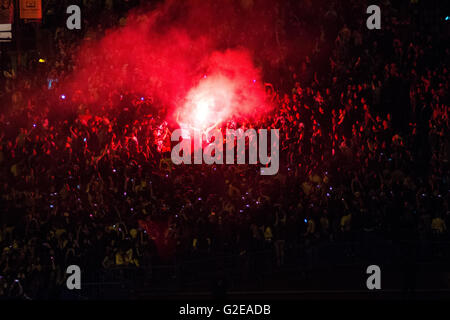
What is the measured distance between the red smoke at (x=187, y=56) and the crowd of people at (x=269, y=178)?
12.8 inches

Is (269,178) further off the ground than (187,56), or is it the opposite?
(187,56)

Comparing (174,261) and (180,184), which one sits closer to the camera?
(174,261)

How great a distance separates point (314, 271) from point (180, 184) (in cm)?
234

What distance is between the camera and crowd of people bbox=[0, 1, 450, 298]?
8.11 m

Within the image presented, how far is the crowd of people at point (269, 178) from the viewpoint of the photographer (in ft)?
26.6

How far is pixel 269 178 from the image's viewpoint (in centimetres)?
859

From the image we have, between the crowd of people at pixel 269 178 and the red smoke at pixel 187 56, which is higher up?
the red smoke at pixel 187 56

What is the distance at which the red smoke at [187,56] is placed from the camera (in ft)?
29.5

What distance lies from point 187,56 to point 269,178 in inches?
93.4

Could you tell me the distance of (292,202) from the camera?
8.33m

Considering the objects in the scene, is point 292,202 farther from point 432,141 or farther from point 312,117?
point 432,141

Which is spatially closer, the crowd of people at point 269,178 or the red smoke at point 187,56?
the crowd of people at point 269,178
